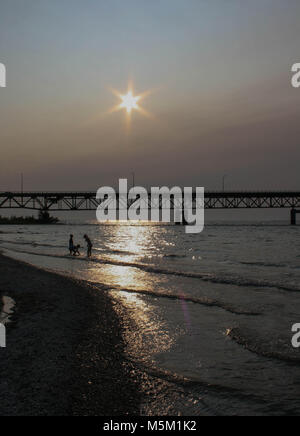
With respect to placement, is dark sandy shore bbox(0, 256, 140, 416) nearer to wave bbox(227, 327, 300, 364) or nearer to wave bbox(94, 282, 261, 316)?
wave bbox(227, 327, 300, 364)

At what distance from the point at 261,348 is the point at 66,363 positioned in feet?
17.0

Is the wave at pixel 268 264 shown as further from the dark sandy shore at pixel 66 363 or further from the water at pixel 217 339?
the dark sandy shore at pixel 66 363

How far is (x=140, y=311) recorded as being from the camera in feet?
49.2

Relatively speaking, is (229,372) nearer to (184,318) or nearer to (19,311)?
(184,318)

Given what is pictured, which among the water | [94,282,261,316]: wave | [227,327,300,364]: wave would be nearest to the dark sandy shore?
the water

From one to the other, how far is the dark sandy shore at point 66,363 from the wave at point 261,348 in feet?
11.2

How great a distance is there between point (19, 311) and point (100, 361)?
583 centimetres

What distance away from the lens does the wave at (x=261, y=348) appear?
32.2 ft

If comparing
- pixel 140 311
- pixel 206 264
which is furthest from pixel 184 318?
pixel 206 264

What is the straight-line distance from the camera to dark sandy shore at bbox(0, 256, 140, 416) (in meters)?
6.95

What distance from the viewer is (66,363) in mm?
8844

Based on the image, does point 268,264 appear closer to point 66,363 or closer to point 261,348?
point 261,348

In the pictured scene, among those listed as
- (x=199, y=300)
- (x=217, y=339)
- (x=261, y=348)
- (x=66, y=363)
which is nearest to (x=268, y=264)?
(x=199, y=300)
